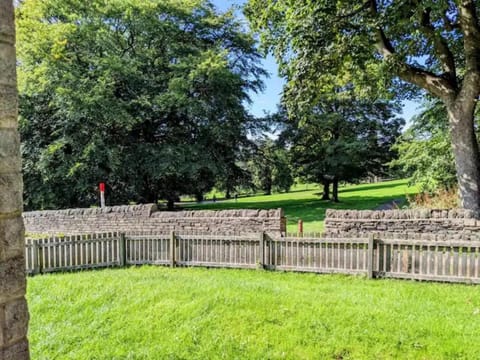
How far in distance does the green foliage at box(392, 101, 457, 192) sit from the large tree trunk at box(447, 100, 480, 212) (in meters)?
3.54

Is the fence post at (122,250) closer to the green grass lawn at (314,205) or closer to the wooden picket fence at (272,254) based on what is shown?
the wooden picket fence at (272,254)

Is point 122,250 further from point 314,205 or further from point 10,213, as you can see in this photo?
point 314,205

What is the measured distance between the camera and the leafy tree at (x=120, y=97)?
15789mm

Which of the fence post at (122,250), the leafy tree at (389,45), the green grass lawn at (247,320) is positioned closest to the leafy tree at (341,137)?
the leafy tree at (389,45)

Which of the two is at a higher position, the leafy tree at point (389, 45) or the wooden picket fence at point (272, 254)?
the leafy tree at point (389, 45)

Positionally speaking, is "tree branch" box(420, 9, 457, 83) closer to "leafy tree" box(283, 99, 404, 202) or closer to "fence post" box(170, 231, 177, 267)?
"fence post" box(170, 231, 177, 267)

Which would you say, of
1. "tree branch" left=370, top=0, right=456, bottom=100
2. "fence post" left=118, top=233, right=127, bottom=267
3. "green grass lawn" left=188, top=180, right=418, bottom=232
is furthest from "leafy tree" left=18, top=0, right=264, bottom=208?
"fence post" left=118, top=233, right=127, bottom=267

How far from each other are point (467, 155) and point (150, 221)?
895cm

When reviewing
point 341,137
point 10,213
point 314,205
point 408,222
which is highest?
point 341,137

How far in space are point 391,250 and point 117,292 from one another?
4.99 meters

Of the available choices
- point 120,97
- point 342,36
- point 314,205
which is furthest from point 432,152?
point 120,97

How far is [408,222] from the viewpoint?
7.39m

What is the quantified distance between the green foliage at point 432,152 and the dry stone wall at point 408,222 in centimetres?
556

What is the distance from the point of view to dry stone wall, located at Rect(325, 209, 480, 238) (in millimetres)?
6875
